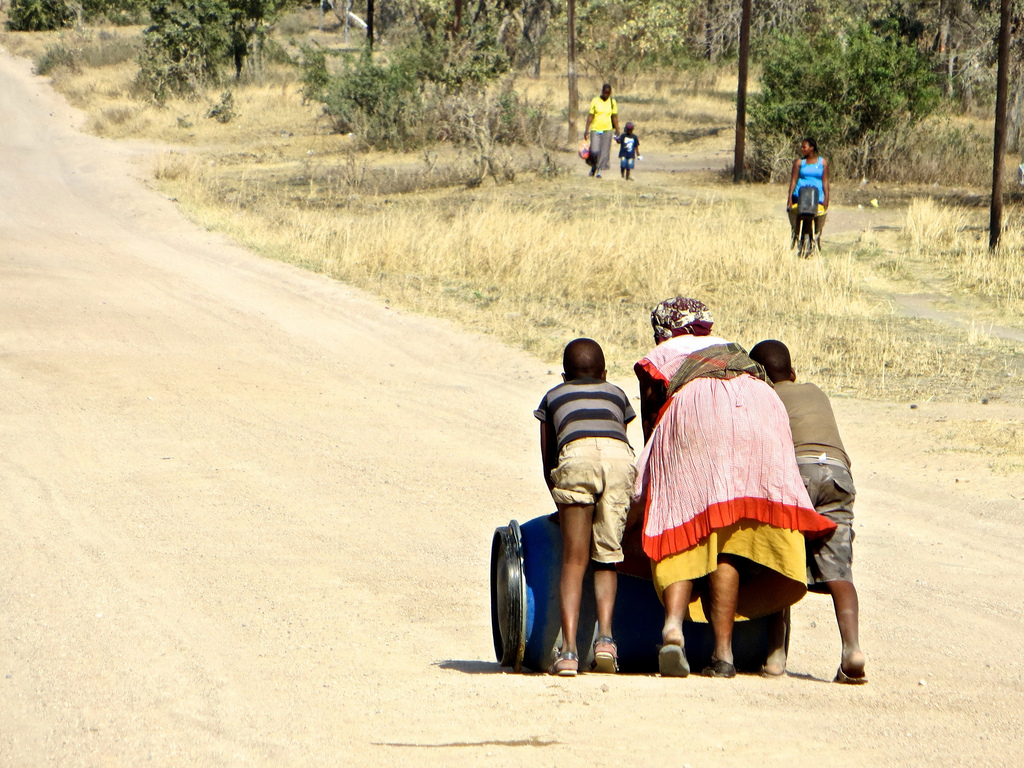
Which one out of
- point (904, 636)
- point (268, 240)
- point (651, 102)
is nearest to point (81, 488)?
point (904, 636)

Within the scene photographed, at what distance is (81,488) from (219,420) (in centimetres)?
157

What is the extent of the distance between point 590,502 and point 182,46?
32576 millimetres

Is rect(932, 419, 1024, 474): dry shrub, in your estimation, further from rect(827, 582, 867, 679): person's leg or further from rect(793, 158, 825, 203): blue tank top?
rect(793, 158, 825, 203): blue tank top

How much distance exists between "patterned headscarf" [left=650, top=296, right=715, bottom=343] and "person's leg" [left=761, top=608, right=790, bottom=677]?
1.07m

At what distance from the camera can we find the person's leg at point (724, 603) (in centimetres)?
382

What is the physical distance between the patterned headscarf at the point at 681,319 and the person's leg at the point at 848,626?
1.02m

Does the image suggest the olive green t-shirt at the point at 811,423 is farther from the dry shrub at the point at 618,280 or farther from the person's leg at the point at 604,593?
the dry shrub at the point at 618,280

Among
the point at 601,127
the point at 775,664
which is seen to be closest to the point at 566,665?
the point at 775,664

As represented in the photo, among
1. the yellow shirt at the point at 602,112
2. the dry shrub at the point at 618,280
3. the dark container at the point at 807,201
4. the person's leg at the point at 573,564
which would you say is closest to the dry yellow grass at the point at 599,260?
the dry shrub at the point at 618,280

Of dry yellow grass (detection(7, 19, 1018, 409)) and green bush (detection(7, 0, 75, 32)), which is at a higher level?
green bush (detection(7, 0, 75, 32))

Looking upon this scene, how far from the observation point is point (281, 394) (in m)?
8.91

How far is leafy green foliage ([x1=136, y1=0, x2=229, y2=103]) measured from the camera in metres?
32.9

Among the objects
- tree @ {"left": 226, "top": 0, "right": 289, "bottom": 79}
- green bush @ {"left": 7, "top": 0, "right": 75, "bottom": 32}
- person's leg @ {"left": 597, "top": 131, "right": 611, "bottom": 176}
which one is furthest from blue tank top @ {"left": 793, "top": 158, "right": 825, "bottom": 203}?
green bush @ {"left": 7, "top": 0, "right": 75, "bottom": 32}

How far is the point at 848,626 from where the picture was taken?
3.89 metres
